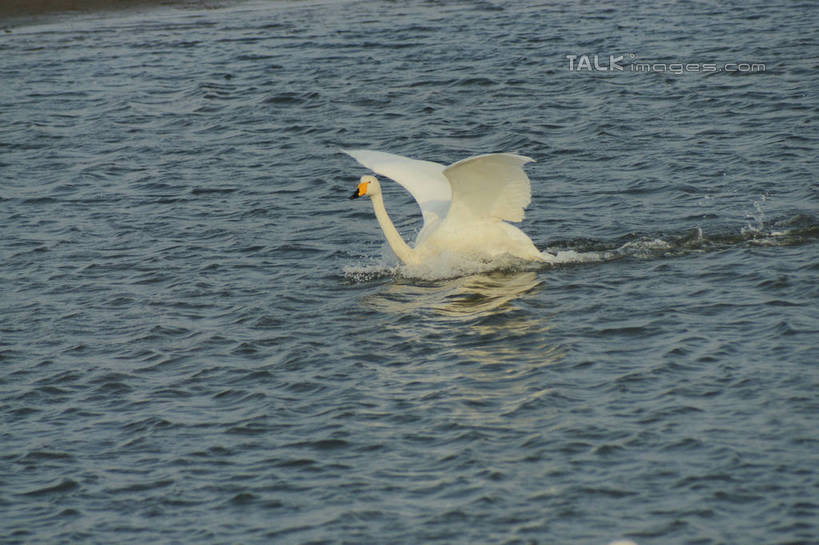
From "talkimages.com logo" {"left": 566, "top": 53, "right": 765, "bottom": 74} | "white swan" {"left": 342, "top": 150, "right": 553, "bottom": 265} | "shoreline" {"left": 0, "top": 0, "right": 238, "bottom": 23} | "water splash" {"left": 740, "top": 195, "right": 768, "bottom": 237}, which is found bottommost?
"water splash" {"left": 740, "top": 195, "right": 768, "bottom": 237}

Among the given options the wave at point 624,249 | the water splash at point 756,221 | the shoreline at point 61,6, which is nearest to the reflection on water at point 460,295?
the wave at point 624,249

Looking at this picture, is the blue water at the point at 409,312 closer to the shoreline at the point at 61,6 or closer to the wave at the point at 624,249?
the wave at the point at 624,249

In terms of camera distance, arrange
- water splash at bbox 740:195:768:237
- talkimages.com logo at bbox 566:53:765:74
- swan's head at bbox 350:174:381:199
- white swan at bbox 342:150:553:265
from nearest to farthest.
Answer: white swan at bbox 342:150:553:265
swan's head at bbox 350:174:381:199
water splash at bbox 740:195:768:237
talkimages.com logo at bbox 566:53:765:74

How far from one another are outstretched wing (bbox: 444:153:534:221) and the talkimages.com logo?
8.41m

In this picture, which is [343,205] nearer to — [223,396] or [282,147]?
[282,147]

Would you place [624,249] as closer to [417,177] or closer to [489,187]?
[489,187]

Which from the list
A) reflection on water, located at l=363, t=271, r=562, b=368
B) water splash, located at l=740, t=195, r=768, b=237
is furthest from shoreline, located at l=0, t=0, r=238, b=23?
water splash, located at l=740, t=195, r=768, b=237

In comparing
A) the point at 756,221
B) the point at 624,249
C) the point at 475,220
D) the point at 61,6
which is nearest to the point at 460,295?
the point at 475,220

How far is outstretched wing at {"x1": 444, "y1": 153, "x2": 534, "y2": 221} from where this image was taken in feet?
35.7

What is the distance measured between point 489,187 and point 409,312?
1504mm

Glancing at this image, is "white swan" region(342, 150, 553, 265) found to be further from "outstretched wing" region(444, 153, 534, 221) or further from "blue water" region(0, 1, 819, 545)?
"blue water" region(0, 1, 819, 545)

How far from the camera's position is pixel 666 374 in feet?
29.4

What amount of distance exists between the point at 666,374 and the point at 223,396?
3410mm

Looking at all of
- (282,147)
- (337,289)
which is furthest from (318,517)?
(282,147)
